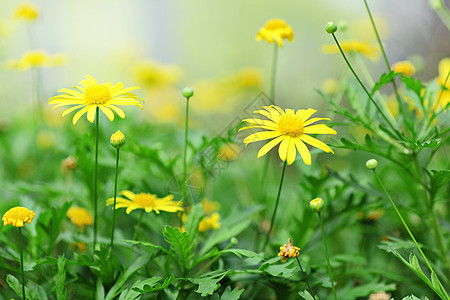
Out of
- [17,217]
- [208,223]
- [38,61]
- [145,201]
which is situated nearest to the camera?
[17,217]

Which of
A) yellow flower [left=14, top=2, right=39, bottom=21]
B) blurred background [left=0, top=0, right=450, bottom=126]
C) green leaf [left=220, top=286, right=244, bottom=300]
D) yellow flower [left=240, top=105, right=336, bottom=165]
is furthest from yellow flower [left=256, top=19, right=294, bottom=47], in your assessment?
blurred background [left=0, top=0, right=450, bottom=126]

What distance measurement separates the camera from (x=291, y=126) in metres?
0.72

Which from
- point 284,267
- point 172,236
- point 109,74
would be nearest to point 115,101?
point 172,236

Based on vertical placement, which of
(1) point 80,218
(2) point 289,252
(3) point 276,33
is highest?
(3) point 276,33

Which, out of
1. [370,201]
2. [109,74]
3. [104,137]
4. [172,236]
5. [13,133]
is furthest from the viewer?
[109,74]

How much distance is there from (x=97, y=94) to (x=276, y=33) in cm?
43

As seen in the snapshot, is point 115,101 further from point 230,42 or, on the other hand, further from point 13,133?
point 230,42

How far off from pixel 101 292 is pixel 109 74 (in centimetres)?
396

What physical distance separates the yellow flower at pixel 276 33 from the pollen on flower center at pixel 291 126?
0.28 metres

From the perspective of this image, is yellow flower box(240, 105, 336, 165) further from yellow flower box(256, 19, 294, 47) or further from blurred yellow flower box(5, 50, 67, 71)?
blurred yellow flower box(5, 50, 67, 71)

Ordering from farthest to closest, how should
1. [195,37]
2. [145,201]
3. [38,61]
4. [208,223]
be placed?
[195,37]
[38,61]
[208,223]
[145,201]

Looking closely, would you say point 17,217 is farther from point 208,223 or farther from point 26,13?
point 26,13

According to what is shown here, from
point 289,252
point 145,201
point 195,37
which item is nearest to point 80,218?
point 145,201

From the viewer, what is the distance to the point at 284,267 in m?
0.72
